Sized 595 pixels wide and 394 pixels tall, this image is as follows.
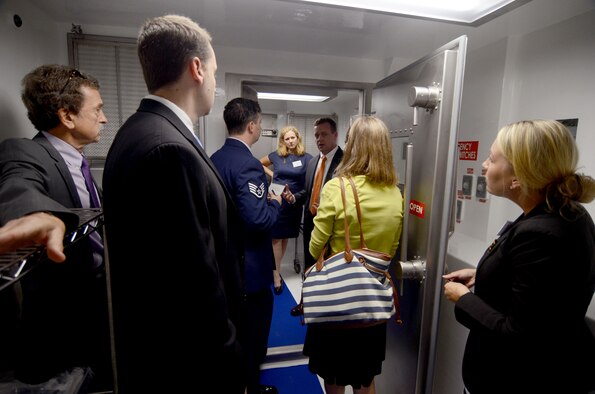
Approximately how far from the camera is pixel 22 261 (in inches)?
22.1

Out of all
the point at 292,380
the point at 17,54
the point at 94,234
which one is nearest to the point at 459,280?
the point at 292,380

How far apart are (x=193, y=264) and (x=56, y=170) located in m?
0.85

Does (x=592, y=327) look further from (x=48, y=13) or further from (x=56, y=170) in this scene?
(x=48, y=13)

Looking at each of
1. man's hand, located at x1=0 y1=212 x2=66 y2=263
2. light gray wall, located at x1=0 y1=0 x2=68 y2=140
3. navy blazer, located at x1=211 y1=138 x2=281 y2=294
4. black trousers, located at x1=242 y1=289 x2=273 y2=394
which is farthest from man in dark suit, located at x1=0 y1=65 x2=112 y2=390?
black trousers, located at x1=242 y1=289 x2=273 y2=394

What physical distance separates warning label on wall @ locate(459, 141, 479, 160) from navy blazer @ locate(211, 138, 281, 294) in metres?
1.26

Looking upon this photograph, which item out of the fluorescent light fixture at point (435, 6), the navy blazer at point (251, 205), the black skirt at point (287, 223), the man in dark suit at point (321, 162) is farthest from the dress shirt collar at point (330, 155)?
the fluorescent light fixture at point (435, 6)

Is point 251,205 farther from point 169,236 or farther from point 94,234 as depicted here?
point 169,236

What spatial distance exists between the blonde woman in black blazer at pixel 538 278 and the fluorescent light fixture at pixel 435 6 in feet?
2.37

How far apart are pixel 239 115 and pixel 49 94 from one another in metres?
0.85

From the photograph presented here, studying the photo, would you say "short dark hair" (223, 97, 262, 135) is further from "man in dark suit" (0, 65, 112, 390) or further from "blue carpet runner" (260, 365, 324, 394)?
"blue carpet runner" (260, 365, 324, 394)

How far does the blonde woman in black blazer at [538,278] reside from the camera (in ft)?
2.66

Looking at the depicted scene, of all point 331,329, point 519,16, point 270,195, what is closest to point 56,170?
point 270,195

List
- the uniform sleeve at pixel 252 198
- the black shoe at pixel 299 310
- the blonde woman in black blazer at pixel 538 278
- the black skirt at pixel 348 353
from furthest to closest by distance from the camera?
1. the uniform sleeve at pixel 252 198
2. the black shoe at pixel 299 310
3. the black skirt at pixel 348 353
4. the blonde woman in black blazer at pixel 538 278

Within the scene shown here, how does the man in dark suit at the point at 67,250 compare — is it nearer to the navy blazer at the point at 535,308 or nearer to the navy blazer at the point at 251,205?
the navy blazer at the point at 251,205
